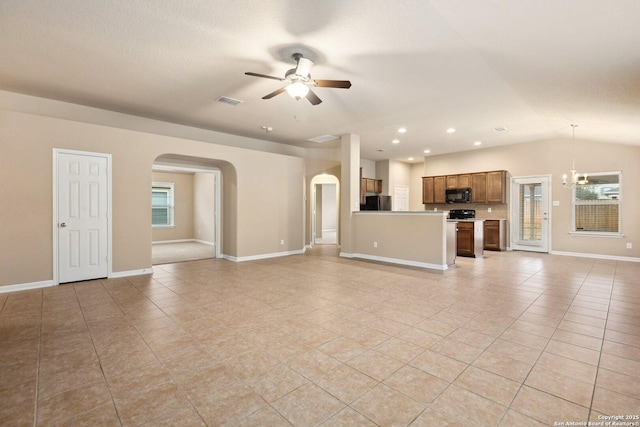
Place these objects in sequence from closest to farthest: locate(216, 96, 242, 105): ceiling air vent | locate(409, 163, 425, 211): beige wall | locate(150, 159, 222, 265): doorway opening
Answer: locate(216, 96, 242, 105): ceiling air vent, locate(150, 159, 222, 265): doorway opening, locate(409, 163, 425, 211): beige wall

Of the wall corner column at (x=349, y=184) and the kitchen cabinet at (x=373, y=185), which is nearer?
the wall corner column at (x=349, y=184)

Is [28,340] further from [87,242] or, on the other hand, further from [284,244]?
[284,244]

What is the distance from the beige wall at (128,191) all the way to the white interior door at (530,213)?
5.91 metres

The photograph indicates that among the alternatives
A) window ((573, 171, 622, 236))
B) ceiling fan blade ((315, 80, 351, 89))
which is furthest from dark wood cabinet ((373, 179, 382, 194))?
ceiling fan blade ((315, 80, 351, 89))

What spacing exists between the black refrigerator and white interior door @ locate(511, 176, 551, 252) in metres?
3.61

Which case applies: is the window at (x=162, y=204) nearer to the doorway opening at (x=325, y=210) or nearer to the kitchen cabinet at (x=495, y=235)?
the doorway opening at (x=325, y=210)

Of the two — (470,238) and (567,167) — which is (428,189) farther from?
(567,167)

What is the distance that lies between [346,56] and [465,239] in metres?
5.80

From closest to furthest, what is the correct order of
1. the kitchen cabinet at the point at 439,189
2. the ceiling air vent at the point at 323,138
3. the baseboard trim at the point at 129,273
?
1. the baseboard trim at the point at 129,273
2. the ceiling air vent at the point at 323,138
3. the kitchen cabinet at the point at 439,189

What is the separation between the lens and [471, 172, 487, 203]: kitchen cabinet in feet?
28.3

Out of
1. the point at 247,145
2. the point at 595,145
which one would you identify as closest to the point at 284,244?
the point at 247,145

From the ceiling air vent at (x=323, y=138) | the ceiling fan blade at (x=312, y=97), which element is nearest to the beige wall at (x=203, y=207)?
the ceiling air vent at (x=323, y=138)

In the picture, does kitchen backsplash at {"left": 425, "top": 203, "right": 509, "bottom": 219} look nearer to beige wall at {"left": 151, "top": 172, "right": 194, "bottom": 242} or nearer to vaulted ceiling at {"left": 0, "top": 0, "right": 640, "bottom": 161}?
vaulted ceiling at {"left": 0, "top": 0, "right": 640, "bottom": 161}

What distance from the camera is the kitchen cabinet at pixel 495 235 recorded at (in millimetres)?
8320
